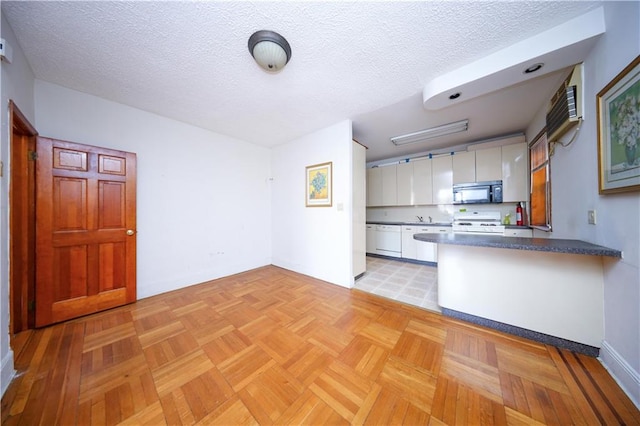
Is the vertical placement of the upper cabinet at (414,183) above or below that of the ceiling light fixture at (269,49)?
below

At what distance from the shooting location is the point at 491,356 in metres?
1.56

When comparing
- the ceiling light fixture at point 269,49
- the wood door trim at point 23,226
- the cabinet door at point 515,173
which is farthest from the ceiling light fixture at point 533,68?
the wood door trim at point 23,226

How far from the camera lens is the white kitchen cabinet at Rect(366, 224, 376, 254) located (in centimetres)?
487

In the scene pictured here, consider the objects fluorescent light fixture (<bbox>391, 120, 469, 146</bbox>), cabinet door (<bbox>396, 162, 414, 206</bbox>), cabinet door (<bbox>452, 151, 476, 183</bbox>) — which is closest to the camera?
fluorescent light fixture (<bbox>391, 120, 469, 146</bbox>)

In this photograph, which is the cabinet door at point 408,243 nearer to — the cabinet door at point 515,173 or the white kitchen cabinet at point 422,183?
the white kitchen cabinet at point 422,183

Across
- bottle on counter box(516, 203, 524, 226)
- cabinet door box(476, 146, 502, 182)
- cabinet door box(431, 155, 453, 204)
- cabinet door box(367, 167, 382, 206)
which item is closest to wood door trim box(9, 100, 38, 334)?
cabinet door box(367, 167, 382, 206)

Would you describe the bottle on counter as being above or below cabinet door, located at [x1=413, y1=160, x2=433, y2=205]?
below

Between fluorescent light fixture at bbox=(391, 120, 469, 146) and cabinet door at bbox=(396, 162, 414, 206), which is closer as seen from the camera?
fluorescent light fixture at bbox=(391, 120, 469, 146)

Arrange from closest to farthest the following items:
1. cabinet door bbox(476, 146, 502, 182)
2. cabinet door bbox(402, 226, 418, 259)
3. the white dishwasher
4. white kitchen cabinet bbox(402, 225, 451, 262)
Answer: cabinet door bbox(476, 146, 502, 182) → white kitchen cabinet bbox(402, 225, 451, 262) → cabinet door bbox(402, 226, 418, 259) → the white dishwasher

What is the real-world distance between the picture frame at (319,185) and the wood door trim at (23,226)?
10.1ft

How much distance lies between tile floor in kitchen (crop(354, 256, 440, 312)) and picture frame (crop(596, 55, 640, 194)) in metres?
1.78

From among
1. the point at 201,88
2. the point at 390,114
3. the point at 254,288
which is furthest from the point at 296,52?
the point at 254,288

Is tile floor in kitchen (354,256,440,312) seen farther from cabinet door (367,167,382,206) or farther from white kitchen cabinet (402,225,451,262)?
cabinet door (367,167,382,206)

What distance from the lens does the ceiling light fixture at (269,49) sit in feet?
5.12
